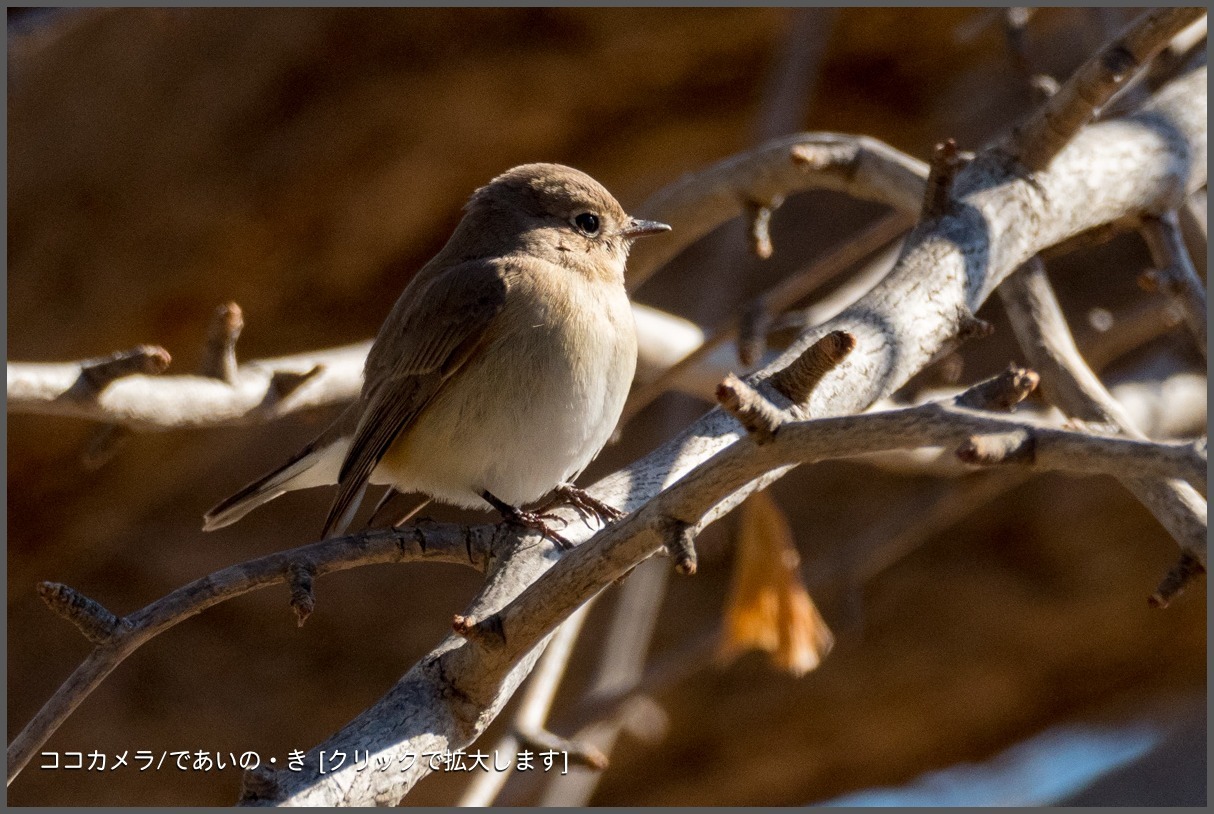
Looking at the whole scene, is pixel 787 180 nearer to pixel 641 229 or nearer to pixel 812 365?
pixel 641 229

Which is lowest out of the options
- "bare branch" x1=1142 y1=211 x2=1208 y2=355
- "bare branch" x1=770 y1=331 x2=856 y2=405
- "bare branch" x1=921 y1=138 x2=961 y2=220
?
"bare branch" x1=770 y1=331 x2=856 y2=405

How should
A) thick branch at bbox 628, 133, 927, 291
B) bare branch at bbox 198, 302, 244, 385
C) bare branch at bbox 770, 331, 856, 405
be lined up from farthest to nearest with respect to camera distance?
1. thick branch at bbox 628, 133, 927, 291
2. bare branch at bbox 198, 302, 244, 385
3. bare branch at bbox 770, 331, 856, 405

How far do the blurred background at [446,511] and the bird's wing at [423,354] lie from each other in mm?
1973

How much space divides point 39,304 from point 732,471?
4779 mm

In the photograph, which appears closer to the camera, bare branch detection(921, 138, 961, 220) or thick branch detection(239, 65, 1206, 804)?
thick branch detection(239, 65, 1206, 804)

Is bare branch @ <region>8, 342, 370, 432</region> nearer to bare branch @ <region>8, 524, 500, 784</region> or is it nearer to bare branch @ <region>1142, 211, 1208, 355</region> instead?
bare branch @ <region>8, 524, 500, 784</region>

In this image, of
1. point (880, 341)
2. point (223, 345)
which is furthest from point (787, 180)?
point (223, 345)

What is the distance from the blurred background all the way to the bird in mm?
1777

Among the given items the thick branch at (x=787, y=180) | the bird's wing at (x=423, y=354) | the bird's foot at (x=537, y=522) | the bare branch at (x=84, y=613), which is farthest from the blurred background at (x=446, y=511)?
the bare branch at (x=84, y=613)

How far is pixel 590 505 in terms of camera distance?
113 inches

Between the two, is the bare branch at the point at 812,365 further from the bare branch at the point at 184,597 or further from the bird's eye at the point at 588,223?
the bird's eye at the point at 588,223

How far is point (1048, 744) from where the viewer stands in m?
6.14

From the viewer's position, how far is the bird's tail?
12.2ft

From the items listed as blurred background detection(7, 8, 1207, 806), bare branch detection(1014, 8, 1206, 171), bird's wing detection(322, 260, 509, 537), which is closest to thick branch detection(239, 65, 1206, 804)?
bare branch detection(1014, 8, 1206, 171)
